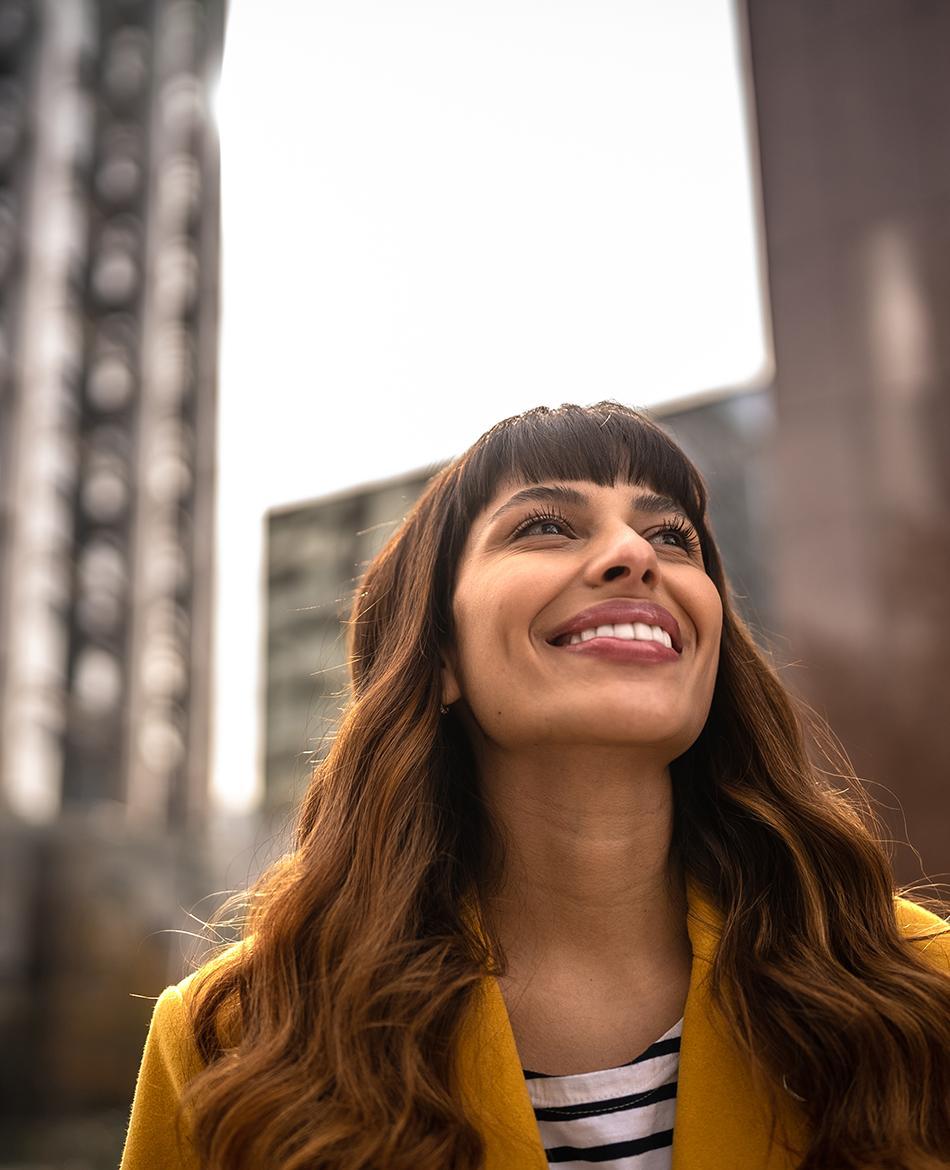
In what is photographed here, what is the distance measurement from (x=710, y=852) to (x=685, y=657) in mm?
499

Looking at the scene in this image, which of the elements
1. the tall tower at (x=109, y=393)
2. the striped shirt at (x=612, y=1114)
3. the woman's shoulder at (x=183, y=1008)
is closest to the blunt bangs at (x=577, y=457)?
the woman's shoulder at (x=183, y=1008)

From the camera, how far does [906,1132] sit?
1.96m

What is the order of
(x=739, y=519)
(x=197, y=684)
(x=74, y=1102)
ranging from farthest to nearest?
(x=197, y=684) → (x=739, y=519) → (x=74, y=1102)

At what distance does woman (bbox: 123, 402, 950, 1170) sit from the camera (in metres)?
2.05

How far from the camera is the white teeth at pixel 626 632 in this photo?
226 cm

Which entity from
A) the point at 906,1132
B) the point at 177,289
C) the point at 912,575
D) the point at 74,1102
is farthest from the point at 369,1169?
the point at 177,289

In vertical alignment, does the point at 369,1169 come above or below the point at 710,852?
below

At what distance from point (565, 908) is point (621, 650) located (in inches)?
22.7

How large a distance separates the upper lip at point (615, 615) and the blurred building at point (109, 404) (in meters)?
32.9

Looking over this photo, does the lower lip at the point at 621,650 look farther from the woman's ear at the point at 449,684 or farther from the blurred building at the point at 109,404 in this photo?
the blurred building at the point at 109,404

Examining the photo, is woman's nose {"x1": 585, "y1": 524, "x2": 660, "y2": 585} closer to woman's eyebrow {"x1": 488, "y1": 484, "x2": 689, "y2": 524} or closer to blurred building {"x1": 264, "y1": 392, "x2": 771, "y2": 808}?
woman's eyebrow {"x1": 488, "y1": 484, "x2": 689, "y2": 524}

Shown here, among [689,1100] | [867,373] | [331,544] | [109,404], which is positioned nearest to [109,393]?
[109,404]

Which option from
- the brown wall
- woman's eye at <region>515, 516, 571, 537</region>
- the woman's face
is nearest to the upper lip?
the woman's face

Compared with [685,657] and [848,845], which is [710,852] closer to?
[848,845]
